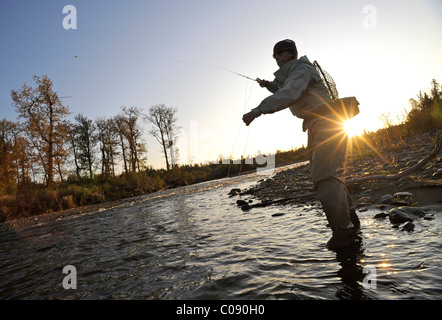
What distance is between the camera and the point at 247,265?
2.58m

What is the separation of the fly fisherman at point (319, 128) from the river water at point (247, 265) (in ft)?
1.05

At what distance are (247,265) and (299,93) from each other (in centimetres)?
205

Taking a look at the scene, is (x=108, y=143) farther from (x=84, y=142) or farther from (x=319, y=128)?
(x=319, y=128)

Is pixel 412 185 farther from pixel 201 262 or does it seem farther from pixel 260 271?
pixel 201 262

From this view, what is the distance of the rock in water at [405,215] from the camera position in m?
3.12

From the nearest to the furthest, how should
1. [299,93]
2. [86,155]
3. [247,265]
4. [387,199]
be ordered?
[247,265] → [299,93] → [387,199] → [86,155]

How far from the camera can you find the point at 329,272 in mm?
2088

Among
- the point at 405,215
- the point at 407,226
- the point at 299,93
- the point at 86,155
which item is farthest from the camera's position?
the point at 86,155

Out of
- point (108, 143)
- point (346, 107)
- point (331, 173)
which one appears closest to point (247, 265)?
point (331, 173)

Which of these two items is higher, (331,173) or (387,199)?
(331,173)

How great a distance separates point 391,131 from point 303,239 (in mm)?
13671

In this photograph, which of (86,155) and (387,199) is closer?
(387,199)

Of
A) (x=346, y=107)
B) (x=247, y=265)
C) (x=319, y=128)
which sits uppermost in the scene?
(x=346, y=107)
